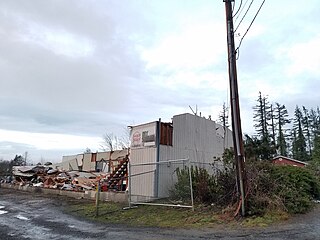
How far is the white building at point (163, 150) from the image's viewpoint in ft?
48.1

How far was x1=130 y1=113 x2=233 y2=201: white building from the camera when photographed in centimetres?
1467

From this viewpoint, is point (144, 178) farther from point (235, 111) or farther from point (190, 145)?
point (235, 111)

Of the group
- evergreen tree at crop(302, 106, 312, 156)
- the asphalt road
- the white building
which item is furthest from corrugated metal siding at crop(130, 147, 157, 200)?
evergreen tree at crop(302, 106, 312, 156)

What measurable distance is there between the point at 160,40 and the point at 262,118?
46451 millimetres

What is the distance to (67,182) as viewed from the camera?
2345 centimetres

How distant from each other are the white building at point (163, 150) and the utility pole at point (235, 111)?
3715 mm

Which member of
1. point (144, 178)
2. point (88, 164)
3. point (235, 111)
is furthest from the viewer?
point (88, 164)

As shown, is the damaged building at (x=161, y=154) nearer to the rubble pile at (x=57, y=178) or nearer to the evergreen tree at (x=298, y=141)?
the rubble pile at (x=57, y=178)

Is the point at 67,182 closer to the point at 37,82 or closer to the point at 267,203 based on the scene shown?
the point at 37,82

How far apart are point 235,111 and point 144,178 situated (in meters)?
7.21

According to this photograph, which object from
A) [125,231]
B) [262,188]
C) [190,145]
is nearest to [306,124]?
[190,145]

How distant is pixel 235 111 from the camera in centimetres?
955

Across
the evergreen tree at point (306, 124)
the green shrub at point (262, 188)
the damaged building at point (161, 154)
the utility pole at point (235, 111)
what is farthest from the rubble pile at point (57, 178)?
the evergreen tree at point (306, 124)

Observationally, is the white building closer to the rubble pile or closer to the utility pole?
the utility pole
